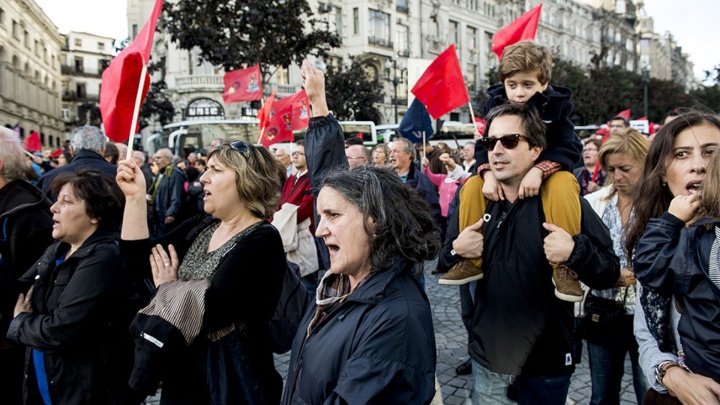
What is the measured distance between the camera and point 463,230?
251 centimetres

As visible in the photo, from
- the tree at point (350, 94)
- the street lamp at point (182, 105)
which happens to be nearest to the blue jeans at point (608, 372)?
the tree at point (350, 94)

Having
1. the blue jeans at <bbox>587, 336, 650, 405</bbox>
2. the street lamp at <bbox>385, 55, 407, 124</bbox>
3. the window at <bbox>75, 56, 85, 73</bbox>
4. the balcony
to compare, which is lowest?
the blue jeans at <bbox>587, 336, 650, 405</bbox>

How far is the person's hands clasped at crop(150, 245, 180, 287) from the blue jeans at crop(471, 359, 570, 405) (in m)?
1.56

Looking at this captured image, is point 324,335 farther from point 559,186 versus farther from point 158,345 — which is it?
point 559,186

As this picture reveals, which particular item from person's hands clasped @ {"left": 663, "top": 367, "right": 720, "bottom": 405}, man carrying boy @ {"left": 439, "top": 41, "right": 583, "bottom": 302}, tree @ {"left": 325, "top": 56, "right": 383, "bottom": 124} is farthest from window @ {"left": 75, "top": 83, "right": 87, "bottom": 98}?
person's hands clasped @ {"left": 663, "top": 367, "right": 720, "bottom": 405}

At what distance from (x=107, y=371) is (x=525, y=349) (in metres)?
2.13

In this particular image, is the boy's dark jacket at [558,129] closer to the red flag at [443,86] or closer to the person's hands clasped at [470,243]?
the person's hands clasped at [470,243]

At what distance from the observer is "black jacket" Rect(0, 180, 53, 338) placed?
320cm

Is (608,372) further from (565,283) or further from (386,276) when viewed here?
(386,276)

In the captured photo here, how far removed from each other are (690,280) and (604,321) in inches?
55.0

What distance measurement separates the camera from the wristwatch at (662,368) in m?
1.82

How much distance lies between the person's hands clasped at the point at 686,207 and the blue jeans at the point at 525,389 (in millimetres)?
947

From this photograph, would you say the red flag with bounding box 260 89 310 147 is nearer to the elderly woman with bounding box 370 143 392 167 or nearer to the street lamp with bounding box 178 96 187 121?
the elderly woman with bounding box 370 143 392 167

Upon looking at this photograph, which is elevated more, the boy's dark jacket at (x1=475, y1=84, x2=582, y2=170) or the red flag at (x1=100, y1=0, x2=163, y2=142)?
the red flag at (x1=100, y1=0, x2=163, y2=142)
